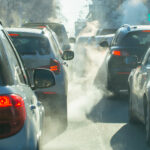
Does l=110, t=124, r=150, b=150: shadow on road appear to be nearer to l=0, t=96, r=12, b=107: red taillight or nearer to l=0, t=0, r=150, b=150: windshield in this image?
l=0, t=0, r=150, b=150: windshield

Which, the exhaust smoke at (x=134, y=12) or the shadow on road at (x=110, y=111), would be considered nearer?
the shadow on road at (x=110, y=111)

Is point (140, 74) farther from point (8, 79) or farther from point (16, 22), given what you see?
point (16, 22)

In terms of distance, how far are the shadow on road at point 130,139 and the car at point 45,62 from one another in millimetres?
930

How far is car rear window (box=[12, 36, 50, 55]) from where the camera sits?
912cm

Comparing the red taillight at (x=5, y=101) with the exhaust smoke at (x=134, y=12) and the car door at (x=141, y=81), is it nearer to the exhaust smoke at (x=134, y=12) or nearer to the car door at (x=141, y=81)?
the car door at (x=141, y=81)

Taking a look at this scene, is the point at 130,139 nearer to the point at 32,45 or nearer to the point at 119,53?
the point at 32,45

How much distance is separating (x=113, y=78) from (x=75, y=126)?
387cm

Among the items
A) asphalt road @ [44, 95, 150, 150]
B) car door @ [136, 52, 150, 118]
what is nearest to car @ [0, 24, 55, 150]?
asphalt road @ [44, 95, 150, 150]

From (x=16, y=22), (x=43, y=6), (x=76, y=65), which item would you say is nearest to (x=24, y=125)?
(x=76, y=65)

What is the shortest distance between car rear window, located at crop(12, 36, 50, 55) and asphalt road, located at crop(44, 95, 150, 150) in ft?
4.09

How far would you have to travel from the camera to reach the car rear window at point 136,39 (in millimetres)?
13391

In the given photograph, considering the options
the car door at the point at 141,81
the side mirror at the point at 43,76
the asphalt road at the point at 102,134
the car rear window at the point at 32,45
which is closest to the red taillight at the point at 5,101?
the side mirror at the point at 43,76

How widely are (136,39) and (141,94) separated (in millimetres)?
4965

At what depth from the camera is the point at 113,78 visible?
527 inches
